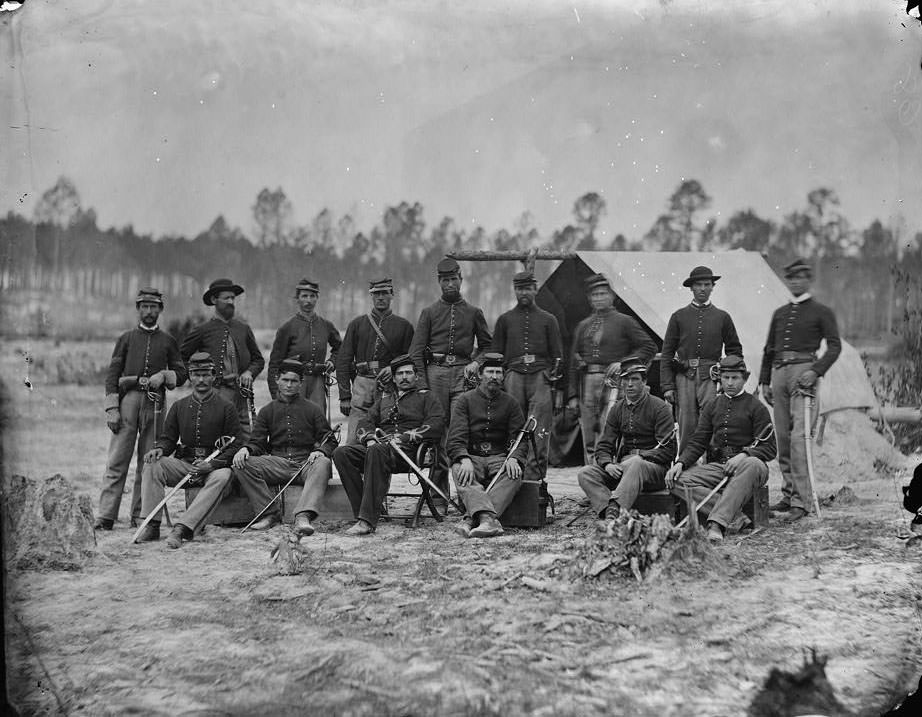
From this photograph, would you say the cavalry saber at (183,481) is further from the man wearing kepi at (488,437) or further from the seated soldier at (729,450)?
the seated soldier at (729,450)

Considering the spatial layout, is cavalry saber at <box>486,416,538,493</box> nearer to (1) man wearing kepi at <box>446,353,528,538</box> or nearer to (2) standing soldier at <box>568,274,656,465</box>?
(1) man wearing kepi at <box>446,353,528,538</box>

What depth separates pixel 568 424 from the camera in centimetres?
684

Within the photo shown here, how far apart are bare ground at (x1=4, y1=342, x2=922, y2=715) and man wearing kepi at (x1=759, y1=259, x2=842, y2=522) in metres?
0.63

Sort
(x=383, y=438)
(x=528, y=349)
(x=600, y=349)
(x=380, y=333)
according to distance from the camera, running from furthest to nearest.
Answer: (x=600, y=349) → (x=528, y=349) → (x=380, y=333) → (x=383, y=438)

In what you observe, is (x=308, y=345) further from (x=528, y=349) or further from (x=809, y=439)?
(x=809, y=439)

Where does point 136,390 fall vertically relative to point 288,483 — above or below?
above

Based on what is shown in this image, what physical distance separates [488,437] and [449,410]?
16.8 inches

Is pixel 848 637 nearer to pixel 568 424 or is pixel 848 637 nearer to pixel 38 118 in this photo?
pixel 38 118

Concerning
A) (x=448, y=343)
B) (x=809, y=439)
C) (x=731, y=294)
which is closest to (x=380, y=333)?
(x=448, y=343)

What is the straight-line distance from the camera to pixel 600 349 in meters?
5.25

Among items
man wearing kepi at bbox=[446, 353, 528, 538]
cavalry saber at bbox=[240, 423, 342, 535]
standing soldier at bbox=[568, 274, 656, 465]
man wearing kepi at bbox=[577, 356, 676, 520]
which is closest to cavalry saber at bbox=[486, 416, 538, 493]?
man wearing kepi at bbox=[446, 353, 528, 538]

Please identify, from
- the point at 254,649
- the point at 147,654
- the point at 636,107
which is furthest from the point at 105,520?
the point at 636,107

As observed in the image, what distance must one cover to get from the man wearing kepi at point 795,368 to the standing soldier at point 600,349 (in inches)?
36.4

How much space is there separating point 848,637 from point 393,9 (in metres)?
2.84
